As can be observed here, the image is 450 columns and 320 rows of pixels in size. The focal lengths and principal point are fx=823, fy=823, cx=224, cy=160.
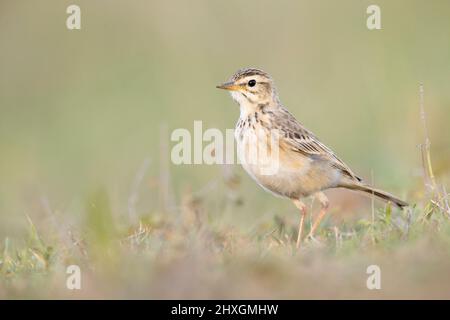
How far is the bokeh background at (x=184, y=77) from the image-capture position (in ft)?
46.0

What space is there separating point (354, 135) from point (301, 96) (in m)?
2.02

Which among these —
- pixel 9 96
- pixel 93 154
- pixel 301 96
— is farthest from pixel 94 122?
pixel 301 96

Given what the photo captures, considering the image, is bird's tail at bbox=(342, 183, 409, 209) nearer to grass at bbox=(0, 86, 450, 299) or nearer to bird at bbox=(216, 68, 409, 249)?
bird at bbox=(216, 68, 409, 249)

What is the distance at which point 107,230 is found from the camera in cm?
545

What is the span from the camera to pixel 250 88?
8.14m

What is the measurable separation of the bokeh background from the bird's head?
4.11 metres

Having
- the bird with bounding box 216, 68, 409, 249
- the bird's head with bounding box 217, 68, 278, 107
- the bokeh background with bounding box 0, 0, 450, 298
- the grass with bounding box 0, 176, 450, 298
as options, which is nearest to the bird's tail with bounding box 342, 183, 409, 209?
the bird with bounding box 216, 68, 409, 249

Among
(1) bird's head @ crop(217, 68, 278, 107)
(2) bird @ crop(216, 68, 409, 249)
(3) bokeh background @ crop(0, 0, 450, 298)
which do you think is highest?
(3) bokeh background @ crop(0, 0, 450, 298)

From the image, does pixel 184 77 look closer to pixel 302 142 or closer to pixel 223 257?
pixel 302 142

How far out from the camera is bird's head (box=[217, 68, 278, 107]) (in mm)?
8102

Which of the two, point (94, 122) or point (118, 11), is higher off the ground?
point (118, 11)

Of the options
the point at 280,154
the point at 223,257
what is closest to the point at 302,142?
the point at 280,154

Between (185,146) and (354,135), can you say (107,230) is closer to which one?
(185,146)

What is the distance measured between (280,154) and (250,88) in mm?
866
